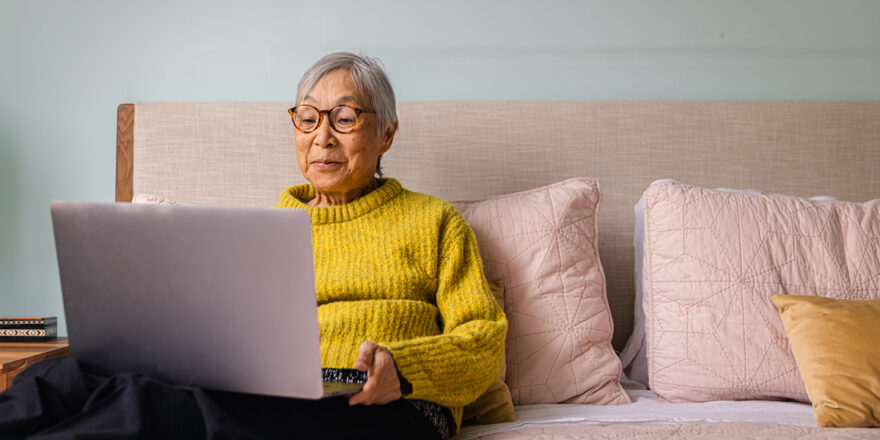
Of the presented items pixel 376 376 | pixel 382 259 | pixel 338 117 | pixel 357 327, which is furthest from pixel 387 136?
pixel 376 376

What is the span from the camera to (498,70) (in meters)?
2.06

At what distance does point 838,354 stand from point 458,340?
2.51 feet

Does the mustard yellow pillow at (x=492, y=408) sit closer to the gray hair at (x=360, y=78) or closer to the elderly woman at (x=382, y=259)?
the elderly woman at (x=382, y=259)

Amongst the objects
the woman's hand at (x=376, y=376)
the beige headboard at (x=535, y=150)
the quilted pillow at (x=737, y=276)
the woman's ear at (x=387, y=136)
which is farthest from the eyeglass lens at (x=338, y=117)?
the quilted pillow at (x=737, y=276)

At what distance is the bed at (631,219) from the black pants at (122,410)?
512 mm

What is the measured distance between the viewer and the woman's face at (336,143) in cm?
144

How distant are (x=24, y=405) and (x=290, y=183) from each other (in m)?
1.10

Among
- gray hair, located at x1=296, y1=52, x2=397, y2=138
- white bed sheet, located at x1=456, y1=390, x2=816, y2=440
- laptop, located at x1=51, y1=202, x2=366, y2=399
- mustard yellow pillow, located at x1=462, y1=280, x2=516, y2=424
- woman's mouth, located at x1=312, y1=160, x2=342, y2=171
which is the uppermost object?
gray hair, located at x1=296, y1=52, x2=397, y2=138

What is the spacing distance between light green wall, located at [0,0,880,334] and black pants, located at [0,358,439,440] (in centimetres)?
132

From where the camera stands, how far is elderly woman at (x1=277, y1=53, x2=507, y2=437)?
3.83 feet

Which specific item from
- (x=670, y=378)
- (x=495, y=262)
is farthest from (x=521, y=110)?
(x=670, y=378)

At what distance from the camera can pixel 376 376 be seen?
0.98 metres

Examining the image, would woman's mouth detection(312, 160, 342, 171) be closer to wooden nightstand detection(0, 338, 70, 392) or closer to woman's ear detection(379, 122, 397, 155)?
woman's ear detection(379, 122, 397, 155)

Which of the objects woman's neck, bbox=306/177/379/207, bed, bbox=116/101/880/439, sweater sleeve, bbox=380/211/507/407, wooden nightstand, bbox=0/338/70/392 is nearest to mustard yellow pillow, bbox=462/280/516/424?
bed, bbox=116/101/880/439
